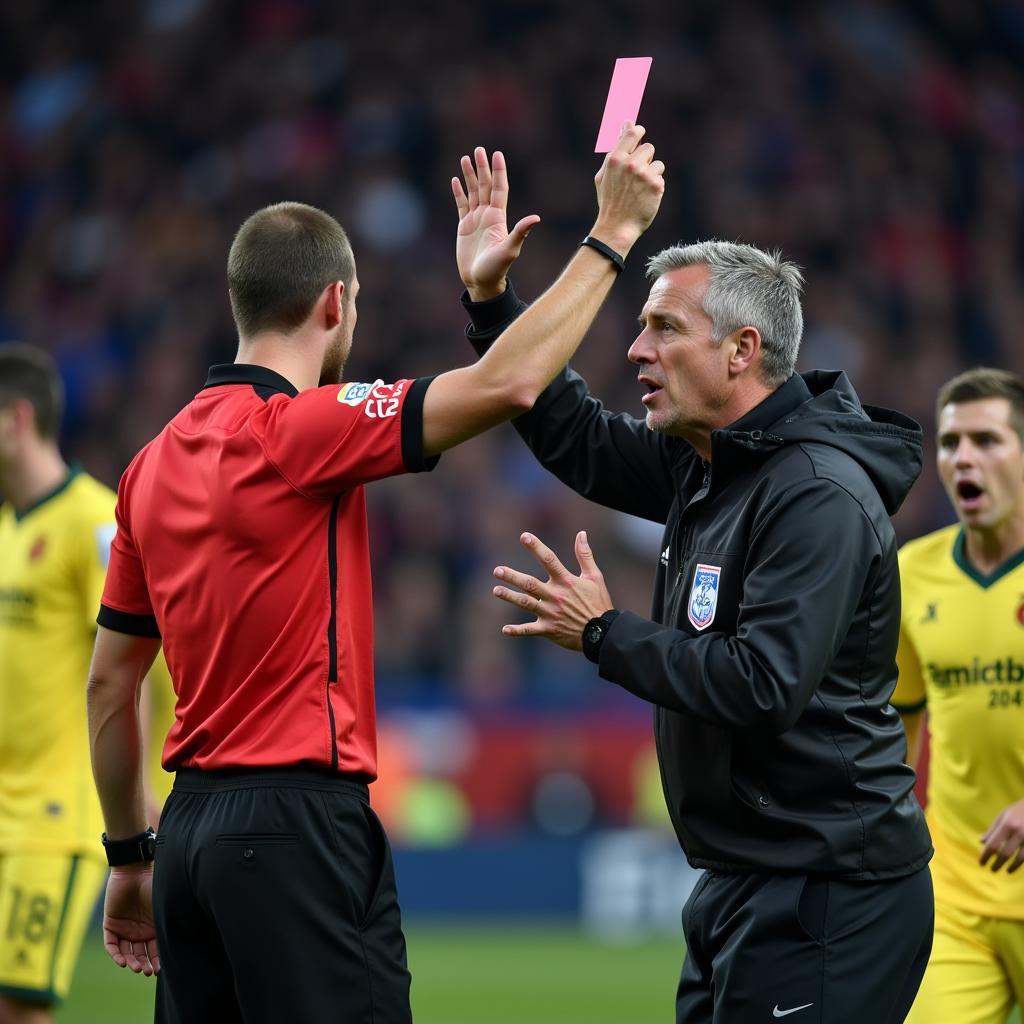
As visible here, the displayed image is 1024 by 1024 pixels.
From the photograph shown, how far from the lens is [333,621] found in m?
3.75

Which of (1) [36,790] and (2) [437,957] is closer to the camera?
(1) [36,790]

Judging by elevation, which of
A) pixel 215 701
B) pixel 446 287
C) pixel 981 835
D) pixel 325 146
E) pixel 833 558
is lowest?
pixel 981 835

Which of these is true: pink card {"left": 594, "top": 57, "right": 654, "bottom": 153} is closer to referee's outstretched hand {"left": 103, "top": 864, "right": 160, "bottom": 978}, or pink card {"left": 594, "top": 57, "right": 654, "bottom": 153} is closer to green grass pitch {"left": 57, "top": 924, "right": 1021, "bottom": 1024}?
referee's outstretched hand {"left": 103, "top": 864, "right": 160, "bottom": 978}

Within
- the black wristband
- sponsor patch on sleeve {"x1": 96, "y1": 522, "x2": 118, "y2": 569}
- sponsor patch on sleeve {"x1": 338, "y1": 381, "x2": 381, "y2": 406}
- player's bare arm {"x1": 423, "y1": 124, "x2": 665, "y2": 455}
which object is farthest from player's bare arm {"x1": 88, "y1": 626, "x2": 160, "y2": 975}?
sponsor patch on sleeve {"x1": 96, "y1": 522, "x2": 118, "y2": 569}

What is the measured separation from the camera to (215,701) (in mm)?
3793

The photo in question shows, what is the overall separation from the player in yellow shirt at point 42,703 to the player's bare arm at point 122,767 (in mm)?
A: 1713

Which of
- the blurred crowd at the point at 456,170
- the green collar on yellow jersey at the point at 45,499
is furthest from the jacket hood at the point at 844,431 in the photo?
the blurred crowd at the point at 456,170

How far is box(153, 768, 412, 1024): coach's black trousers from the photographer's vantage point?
3.63 m

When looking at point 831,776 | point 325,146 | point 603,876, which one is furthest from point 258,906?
point 325,146

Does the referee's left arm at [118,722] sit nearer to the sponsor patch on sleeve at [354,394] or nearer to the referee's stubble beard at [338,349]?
the referee's stubble beard at [338,349]

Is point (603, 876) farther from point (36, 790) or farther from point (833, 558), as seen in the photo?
point (833, 558)

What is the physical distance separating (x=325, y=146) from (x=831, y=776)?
13.9 m

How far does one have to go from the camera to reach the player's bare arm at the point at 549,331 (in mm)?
3629

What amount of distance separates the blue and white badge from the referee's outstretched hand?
4.74 feet
